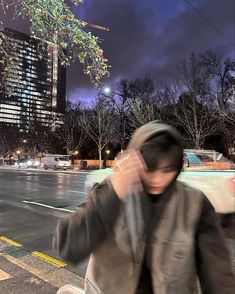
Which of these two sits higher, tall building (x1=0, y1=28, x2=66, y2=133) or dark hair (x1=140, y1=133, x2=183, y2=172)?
tall building (x1=0, y1=28, x2=66, y2=133)

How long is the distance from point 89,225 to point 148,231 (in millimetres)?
227

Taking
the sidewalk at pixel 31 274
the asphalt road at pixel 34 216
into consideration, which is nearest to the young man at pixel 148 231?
the asphalt road at pixel 34 216

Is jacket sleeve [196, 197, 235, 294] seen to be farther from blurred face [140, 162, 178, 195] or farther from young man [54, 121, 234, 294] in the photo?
blurred face [140, 162, 178, 195]

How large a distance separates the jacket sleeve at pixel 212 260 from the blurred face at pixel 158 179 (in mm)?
198

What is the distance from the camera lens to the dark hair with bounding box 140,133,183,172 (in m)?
1.65

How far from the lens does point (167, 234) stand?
159 cm

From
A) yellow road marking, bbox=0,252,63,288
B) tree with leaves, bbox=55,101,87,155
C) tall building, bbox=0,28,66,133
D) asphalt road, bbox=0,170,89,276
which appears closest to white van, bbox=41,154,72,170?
tree with leaves, bbox=55,101,87,155

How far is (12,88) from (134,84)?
46.0m

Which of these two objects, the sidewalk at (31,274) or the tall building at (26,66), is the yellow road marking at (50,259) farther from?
the tall building at (26,66)

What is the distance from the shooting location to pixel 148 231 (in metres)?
1.60

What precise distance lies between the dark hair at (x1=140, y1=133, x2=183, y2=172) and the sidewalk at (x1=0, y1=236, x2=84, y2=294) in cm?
368

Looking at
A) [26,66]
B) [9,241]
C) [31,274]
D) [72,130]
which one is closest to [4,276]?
[31,274]

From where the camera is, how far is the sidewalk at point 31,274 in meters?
4.97

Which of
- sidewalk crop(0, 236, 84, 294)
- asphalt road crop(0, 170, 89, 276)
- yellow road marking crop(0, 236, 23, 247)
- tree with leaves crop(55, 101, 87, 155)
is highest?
tree with leaves crop(55, 101, 87, 155)
